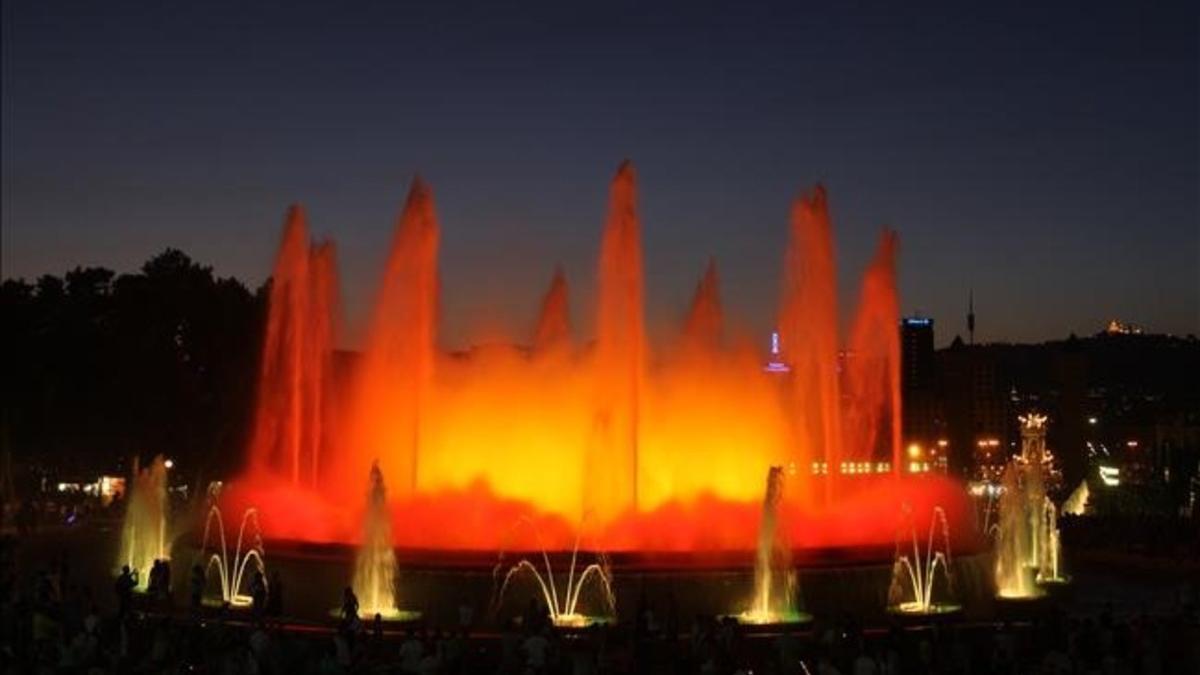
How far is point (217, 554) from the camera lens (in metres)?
24.4

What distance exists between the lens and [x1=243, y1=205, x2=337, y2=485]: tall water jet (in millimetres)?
35812

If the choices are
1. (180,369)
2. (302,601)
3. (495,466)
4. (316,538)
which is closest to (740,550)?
(302,601)

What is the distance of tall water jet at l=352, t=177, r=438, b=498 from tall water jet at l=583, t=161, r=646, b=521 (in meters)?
4.52

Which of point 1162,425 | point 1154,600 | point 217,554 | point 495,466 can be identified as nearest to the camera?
point 217,554

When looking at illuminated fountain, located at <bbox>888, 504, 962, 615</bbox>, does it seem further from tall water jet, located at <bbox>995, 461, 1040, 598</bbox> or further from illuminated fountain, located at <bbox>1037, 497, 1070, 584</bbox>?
illuminated fountain, located at <bbox>1037, 497, 1070, 584</bbox>

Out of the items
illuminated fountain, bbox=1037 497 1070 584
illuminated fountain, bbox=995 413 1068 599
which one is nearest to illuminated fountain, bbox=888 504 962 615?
illuminated fountain, bbox=995 413 1068 599

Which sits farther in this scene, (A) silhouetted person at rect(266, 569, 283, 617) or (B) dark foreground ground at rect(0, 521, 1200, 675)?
(A) silhouetted person at rect(266, 569, 283, 617)

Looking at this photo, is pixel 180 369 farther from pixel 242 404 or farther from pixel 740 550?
pixel 740 550

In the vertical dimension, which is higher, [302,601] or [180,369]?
[180,369]

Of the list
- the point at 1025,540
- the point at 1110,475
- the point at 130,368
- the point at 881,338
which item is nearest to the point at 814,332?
the point at 881,338

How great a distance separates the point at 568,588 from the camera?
70.3 ft

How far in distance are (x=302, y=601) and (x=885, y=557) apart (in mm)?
9984

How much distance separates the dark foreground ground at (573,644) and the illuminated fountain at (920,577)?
3.59ft

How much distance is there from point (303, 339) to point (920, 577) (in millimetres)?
19584
